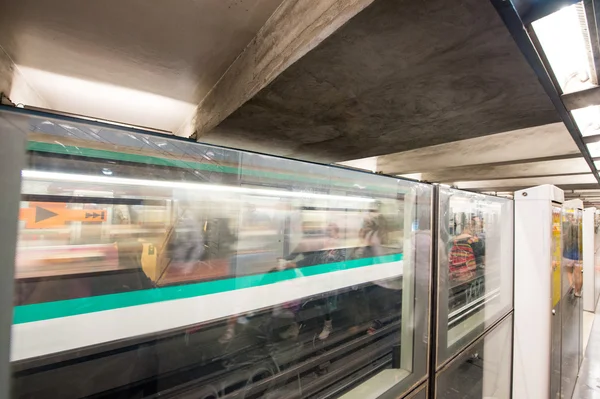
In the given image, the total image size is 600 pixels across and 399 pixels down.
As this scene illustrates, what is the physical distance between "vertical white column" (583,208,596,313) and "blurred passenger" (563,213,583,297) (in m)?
2.83

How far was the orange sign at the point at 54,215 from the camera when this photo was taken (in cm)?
63

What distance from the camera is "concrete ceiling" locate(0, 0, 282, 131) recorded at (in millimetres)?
1237

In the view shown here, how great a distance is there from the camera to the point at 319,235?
1565mm

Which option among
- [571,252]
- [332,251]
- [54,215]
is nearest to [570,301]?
[571,252]

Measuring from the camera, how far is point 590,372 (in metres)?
3.38

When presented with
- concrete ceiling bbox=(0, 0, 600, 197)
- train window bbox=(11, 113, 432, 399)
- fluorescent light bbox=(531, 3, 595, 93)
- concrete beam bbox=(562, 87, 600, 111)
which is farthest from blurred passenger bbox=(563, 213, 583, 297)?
train window bbox=(11, 113, 432, 399)

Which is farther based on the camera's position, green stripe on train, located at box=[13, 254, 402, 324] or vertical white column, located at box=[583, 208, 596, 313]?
vertical white column, located at box=[583, 208, 596, 313]

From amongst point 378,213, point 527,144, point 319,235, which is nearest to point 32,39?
point 319,235

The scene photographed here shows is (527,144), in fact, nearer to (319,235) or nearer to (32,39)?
(319,235)

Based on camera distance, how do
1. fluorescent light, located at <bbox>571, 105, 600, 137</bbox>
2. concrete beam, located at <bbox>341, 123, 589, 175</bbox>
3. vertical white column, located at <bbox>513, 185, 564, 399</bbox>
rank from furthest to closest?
1. concrete beam, located at <bbox>341, 123, 589, 175</bbox>
2. vertical white column, located at <bbox>513, 185, 564, 399</bbox>
3. fluorescent light, located at <bbox>571, 105, 600, 137</bbox>

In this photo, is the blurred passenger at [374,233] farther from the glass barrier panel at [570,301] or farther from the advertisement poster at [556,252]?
the glass barrier panel at [570,301]

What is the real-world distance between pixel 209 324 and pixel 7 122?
2.83ft

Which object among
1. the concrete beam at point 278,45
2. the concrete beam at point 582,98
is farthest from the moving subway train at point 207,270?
the concrete beam at point 582,98

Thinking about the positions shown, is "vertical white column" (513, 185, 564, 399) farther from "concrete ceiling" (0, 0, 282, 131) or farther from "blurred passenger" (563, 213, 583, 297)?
"concrete ceiling" (0, 0, 282, 131)
